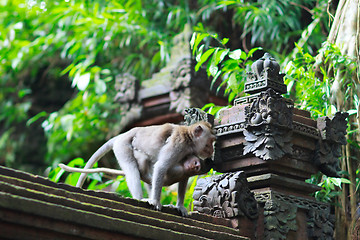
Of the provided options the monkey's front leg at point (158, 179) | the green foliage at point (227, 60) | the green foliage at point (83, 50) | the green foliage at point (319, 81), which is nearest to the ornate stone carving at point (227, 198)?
the monkey's front leg at point (158, 179)

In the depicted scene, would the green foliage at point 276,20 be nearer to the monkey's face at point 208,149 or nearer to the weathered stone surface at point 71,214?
the monkey's face at point 208,149

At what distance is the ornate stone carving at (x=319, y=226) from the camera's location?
403cm

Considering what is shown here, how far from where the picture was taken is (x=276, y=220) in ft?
12.4

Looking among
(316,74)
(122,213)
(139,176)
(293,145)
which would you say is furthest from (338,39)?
(122,213)

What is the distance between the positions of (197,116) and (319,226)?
3.71 feet

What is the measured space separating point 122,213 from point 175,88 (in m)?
4.31

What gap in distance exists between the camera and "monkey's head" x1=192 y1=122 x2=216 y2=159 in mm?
3701

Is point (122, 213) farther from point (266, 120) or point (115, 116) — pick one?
point (115, 116)

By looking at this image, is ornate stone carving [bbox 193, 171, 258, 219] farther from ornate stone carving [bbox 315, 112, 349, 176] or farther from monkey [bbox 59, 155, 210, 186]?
ornate stone carving [bbox 315, 112, 349, 176]

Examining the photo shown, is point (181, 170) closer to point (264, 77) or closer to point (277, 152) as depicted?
point (277, 152)

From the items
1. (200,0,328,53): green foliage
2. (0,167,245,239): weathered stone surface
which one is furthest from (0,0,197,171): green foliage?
(0,167,245,239): weathered stone surface

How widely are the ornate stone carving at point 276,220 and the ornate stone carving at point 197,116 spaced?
0.69 metres

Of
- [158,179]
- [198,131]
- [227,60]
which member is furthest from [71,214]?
[227,60]

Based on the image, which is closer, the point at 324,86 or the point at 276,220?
the point at 276,220
